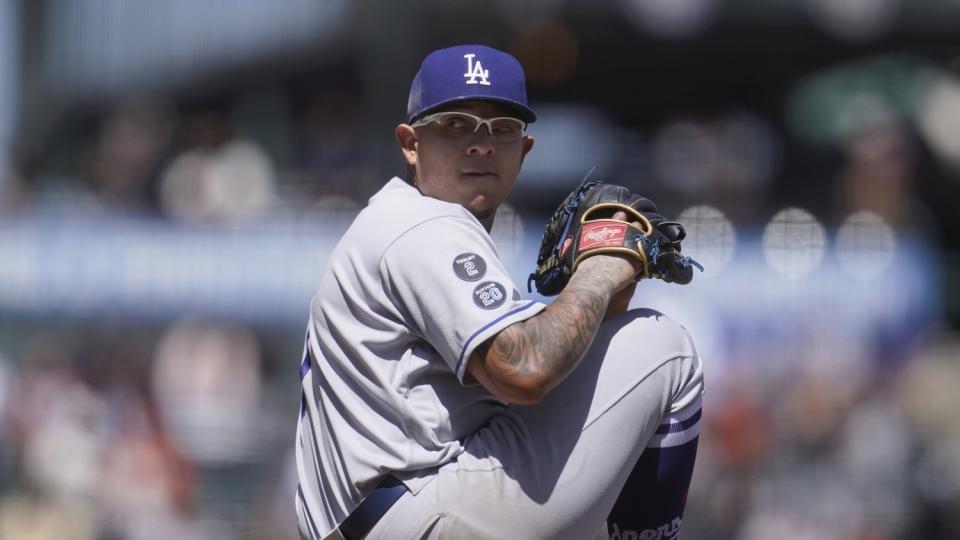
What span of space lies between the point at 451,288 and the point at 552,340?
0.19 meters

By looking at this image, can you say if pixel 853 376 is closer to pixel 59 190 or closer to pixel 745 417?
pixel 745 417

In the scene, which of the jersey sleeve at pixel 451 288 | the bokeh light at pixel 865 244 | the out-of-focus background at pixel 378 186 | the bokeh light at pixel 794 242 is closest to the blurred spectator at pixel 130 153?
the out-of-focus background at pixel 378 186

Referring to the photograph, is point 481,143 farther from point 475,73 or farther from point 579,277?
point 579,277

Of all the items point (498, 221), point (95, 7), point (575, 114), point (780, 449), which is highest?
point (95, 7)

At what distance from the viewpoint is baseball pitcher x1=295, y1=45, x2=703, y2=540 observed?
7.32 feet

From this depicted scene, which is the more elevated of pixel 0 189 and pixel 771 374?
pixel 0 189

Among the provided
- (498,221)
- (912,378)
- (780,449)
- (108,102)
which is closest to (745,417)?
(780,449)

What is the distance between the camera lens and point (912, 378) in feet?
18.9

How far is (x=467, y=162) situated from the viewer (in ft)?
8.14

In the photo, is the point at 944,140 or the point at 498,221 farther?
the point at 944,140

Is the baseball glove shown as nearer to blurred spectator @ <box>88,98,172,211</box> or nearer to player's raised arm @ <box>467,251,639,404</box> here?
player's raised arm @ <box>467,251,639,404</box>

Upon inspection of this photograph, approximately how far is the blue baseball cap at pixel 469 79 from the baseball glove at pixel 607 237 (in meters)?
0.23

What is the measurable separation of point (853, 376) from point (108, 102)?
349cm

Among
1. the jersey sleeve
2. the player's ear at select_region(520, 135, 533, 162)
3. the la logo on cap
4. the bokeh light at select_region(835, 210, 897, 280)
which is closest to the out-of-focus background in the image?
the bokeh light at select_region(835, 210, 897, 280)
